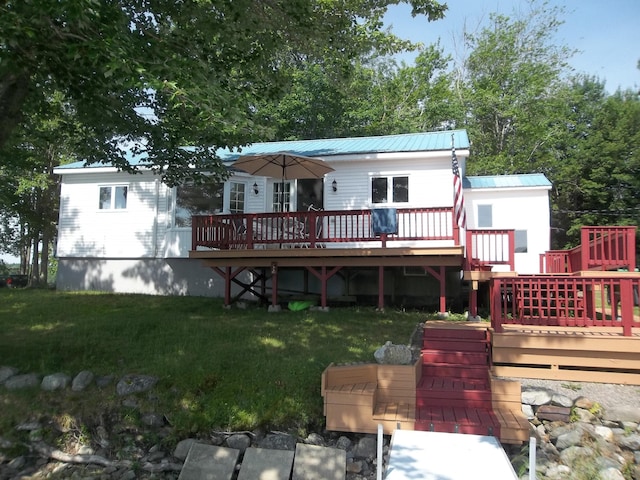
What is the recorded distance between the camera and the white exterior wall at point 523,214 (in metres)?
14.3

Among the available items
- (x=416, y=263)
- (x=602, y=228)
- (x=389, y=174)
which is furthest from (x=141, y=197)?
(x=602, y=228)

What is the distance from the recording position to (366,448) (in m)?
5.83

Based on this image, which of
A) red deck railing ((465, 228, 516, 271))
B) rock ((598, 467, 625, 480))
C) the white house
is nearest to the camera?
rock ((598, 467, 625, 480))

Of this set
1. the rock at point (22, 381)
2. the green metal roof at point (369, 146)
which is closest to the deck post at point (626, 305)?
the green metal roof at point (369, 146)

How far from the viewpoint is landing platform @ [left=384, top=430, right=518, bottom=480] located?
9.77 feet

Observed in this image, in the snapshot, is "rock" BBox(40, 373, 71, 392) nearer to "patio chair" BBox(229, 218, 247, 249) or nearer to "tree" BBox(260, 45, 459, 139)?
"patio chair" BBox(229, 218, 247, 249)

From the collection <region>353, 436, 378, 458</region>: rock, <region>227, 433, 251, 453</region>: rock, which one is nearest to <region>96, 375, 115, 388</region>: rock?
<region>227, 433, 251, 453</region>: rock

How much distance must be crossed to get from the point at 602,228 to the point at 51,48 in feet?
33.6

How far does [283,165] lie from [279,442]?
6951 millimetres

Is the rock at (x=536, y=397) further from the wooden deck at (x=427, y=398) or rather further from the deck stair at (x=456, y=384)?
the deck stair at (x=456, y=384)

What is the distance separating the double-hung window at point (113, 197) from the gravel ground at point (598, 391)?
12.6 metres

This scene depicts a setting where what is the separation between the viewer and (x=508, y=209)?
1453cm

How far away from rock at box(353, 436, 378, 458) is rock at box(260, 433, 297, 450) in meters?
0.77

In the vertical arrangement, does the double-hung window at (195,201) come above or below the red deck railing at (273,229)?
above
